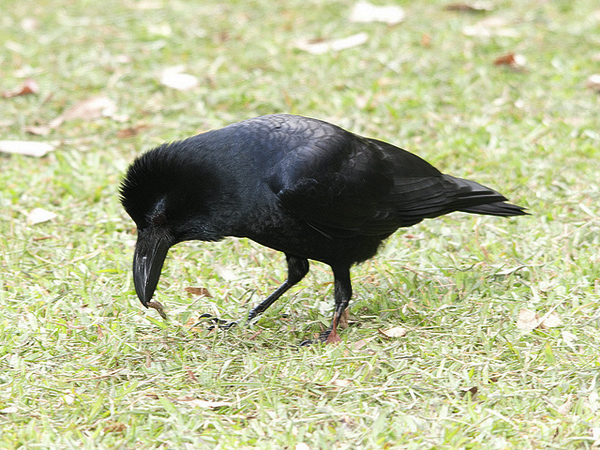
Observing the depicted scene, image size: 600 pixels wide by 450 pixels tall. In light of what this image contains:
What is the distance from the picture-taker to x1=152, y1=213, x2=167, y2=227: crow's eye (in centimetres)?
382

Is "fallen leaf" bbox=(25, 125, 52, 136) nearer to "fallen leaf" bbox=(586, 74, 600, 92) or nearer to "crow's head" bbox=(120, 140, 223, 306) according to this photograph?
"crow's head" bbox=(120, 140, 223, 306)

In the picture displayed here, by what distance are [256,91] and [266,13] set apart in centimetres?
201

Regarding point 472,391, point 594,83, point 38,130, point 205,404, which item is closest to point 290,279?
point 205,404

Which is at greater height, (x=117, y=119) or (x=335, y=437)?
(x=335, y=437)

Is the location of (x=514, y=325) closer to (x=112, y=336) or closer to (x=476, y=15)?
(x=112, y=336)

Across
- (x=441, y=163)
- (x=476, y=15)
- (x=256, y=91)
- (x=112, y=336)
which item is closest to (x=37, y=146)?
(x=256, y=91)

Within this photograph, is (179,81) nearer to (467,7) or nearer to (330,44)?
(330,44)

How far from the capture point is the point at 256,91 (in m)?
6.93

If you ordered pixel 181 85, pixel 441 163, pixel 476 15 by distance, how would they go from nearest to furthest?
pixel 441 163
pixel 181 85
pixel 476 15

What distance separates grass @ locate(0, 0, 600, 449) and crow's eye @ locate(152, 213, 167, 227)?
0.64m

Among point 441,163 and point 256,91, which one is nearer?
point 441,163

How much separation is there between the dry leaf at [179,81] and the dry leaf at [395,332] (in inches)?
146

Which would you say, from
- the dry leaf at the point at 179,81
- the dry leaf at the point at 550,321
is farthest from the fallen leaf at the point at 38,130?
the dry leaf at the point at 550,321

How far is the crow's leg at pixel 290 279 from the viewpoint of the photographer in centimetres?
438
